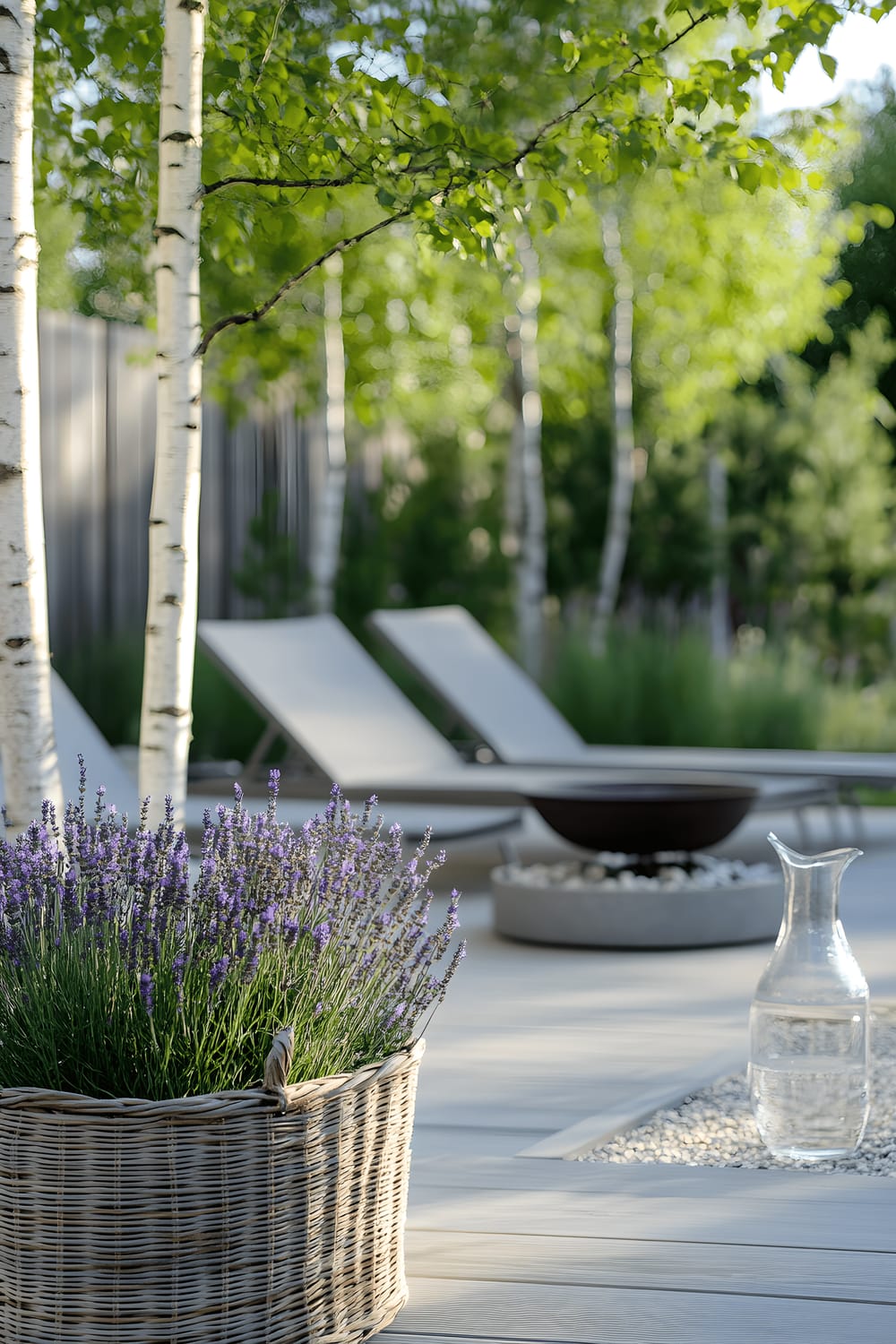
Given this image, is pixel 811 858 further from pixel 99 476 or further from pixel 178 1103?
pixel 99 476

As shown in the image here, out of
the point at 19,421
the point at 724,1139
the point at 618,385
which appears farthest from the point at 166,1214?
the point at 618,385

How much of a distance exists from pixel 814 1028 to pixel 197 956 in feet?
4.13

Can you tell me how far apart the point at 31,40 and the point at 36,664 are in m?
0.97

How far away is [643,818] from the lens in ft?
17.7

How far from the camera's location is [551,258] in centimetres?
1260

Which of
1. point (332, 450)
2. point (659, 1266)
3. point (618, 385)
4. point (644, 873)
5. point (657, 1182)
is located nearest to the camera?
point (659, 1266)

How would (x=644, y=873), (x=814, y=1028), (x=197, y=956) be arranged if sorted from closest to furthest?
(x=197, y=956), (x=814, y=1028), (x=644, y=873)

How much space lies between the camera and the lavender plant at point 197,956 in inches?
84.8

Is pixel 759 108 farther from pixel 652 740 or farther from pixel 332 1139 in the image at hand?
pixel 332 1139

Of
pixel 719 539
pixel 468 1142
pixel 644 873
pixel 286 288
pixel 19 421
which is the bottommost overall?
pixel 468 1142

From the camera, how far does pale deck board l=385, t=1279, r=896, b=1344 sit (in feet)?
7.32

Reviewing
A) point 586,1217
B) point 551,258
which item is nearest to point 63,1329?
point 586,1217

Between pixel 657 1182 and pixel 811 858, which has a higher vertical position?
pixel 811 858

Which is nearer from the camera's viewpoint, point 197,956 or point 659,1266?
point 197,956
